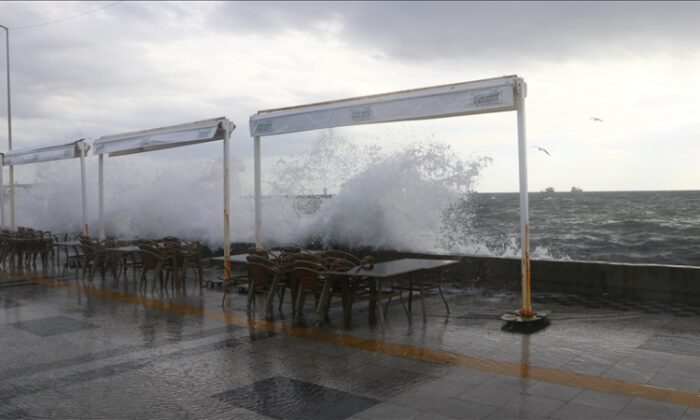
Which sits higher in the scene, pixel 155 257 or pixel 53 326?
pixel 155 257

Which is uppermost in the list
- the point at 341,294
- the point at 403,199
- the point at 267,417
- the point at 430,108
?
the point at 430,108

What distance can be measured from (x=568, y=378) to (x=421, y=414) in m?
1.43

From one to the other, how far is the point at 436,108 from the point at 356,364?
3.20 m

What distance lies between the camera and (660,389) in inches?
171

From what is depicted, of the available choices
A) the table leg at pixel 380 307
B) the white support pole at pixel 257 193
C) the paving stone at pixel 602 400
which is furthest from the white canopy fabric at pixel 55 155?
the paving stone at pixel 602 400

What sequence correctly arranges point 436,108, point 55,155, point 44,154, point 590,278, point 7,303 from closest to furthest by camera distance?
point 436,108, point 590,278, point 7,303, point 55,155, point 44,154

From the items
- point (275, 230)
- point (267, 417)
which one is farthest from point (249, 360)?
point (275, 230)

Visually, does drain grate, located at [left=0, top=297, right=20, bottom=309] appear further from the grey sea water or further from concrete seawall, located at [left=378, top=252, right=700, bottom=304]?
the grey sea water

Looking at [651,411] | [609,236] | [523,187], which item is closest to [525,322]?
[523,187]

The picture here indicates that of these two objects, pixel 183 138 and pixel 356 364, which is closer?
pixel 356 364

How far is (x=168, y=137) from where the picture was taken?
10531 millimetres

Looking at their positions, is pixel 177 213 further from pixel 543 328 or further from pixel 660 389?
pixel 660 389

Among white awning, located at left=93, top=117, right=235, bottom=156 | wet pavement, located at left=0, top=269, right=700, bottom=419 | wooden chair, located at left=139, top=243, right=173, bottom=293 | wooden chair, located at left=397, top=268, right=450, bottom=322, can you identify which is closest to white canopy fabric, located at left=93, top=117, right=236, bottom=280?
white awning, located at left=93, top=117, right=235, bottom=156

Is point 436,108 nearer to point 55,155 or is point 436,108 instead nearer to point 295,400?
point 295,400
